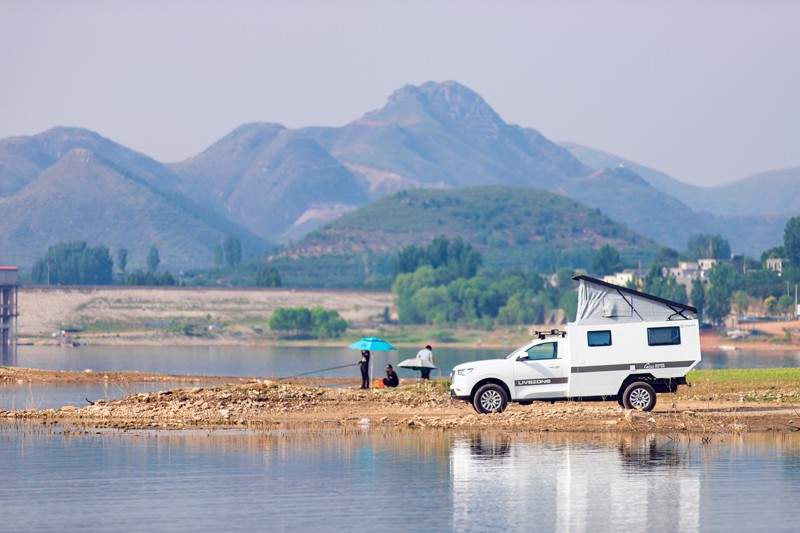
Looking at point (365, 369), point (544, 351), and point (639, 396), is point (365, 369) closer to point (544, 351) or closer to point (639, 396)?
point (544, 351)

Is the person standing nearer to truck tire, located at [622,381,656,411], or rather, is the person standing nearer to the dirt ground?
the dirt ground

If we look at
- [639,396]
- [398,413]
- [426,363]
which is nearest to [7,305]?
[426,363]

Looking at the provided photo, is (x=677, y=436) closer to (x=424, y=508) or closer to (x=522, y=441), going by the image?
(x=522, y=441)

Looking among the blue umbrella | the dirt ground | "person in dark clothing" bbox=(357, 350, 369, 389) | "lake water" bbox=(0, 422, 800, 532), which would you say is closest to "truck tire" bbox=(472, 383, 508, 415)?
the dirt ground

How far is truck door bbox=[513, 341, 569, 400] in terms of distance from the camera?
1506 inches

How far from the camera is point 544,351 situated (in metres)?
38.6

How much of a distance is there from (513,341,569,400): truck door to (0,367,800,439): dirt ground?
0.90m

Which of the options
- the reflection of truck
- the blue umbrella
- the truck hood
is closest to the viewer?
the reflection of truck

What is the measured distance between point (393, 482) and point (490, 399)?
10.4 meters

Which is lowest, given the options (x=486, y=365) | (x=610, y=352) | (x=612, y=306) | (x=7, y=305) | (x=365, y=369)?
(x=365, y=369)

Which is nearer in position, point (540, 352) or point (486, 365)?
point (540, 352)

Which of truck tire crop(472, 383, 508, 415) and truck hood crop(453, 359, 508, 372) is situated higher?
truck hood crop(453, 359, 508, 372)

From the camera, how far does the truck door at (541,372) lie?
1506 inches

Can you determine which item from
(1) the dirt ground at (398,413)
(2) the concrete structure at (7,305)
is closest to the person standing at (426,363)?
(1) the dirt ground at (398,413)
